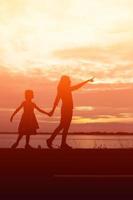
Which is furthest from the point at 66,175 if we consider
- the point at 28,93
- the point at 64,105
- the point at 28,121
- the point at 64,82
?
the point at 28,93

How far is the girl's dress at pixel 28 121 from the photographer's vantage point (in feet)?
59.1

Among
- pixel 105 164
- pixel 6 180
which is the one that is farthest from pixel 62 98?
pixel 6 180

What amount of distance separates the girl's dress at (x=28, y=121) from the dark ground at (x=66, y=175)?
4.45 meters

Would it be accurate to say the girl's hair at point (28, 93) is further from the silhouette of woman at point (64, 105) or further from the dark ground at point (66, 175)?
the dark ground at point (66, 175)

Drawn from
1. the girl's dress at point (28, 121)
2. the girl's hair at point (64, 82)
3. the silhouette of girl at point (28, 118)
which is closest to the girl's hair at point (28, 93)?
the silhouette of girl at point (28, 118)

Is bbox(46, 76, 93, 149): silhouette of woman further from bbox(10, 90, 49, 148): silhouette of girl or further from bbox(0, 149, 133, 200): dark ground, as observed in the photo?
bbox(0, 149, 133, 200): dark ground

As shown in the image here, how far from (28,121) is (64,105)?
7.77 feet

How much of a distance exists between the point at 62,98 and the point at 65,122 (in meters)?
0.77

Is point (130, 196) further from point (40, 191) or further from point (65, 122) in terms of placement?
point (65, 122)

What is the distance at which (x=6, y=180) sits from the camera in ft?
30.0

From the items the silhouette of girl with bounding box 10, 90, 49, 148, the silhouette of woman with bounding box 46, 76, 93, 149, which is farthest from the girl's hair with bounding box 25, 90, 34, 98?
the silhouette of woman with bounding box 46, 76, 93, 149

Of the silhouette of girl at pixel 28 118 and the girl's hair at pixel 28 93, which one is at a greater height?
the girl's hair at pixel 28 93

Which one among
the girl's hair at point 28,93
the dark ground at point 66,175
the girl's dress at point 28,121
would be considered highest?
the girl's hair at point 28,93

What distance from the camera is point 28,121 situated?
1811 cm
